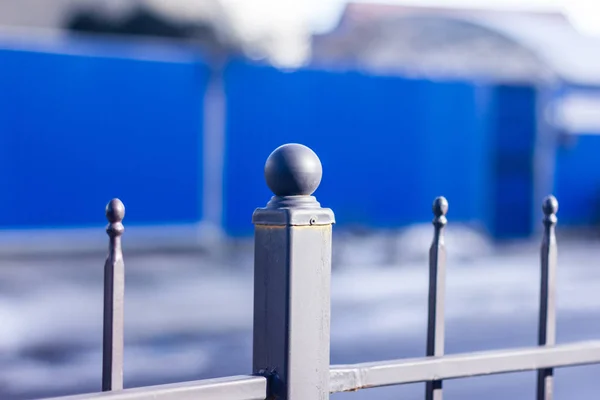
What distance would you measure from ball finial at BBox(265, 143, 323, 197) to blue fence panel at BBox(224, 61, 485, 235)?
10.3 meters

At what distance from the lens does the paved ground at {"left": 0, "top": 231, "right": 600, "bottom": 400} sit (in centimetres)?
611

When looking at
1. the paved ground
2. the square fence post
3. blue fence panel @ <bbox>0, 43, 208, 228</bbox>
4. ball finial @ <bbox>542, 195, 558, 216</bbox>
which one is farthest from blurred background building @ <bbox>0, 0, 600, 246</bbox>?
the square fence post

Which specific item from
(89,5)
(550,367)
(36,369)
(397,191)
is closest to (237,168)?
(397,191)

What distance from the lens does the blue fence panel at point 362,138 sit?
40.2ft

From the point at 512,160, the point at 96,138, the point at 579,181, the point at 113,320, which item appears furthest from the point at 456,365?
the point at 579,181

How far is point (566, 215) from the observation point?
15602mm

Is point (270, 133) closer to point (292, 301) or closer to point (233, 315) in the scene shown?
point (233, 315)

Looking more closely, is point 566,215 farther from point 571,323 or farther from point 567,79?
point 571,323

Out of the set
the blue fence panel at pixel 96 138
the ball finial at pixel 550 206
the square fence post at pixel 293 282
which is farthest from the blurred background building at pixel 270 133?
the square fence post at pixel 293 282

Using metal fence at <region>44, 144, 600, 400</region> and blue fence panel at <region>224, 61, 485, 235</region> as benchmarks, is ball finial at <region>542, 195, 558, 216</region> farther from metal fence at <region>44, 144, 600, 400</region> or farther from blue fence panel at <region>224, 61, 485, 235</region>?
blue fence panel at <region>224, 61, 485, 235</region>

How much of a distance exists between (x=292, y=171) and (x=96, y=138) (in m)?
9.91

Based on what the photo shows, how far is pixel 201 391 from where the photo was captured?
66.3 inches

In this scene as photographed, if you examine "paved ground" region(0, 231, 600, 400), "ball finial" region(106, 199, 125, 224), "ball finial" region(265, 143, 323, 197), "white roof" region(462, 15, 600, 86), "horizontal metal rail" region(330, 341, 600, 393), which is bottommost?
"paved ground" region(0, 231, 600, 400)

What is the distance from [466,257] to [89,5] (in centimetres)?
1859
